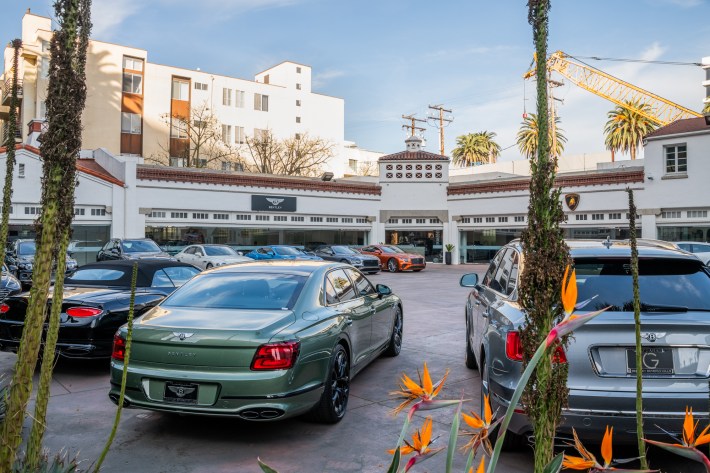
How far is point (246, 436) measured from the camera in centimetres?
506

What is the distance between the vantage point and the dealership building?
2597 cm

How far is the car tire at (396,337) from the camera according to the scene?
27.0 feet

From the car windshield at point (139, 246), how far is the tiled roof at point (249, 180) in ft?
22.0

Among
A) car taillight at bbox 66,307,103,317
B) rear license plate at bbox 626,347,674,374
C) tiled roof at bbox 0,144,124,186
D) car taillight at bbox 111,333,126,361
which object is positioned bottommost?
car taillight at bbox 111,333,126,361

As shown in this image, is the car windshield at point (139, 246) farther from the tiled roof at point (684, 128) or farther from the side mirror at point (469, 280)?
the tiled roof at point (684, 128)

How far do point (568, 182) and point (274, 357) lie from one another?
28.6m

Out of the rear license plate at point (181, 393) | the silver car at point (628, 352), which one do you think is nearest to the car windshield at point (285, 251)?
the rear license plate at point (181, 393)

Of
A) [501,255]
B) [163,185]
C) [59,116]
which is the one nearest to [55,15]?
[59,116]

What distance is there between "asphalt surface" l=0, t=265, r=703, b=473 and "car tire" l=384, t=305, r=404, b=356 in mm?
859

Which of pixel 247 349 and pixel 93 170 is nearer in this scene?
pixel 247 349

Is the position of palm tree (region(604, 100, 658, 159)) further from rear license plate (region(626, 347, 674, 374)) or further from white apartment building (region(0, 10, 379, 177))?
rear license plate (region(626, 347, 674, 374))

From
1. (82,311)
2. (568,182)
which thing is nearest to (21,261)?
(82,311)

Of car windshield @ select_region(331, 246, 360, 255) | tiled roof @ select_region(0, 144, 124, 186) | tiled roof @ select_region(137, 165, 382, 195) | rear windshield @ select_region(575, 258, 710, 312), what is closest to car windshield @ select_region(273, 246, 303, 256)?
car windshield @ select_region(331, 246, 360, 255)

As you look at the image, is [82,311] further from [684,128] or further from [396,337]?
[684,128]
